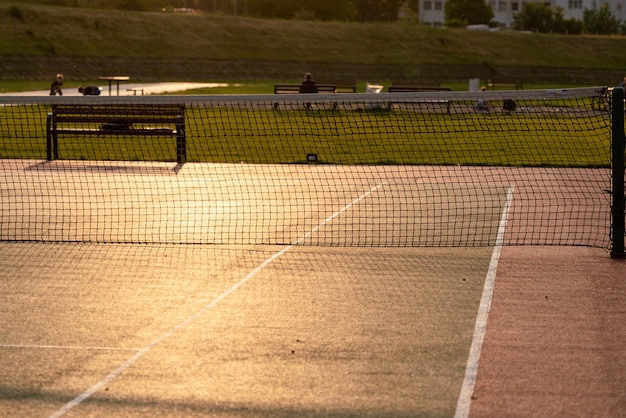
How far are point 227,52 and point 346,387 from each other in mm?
73977

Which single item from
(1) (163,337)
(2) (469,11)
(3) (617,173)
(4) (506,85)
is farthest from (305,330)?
(2) (469,11)

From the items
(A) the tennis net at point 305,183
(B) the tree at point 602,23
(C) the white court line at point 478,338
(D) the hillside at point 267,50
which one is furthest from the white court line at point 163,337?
(B) the tree at point 602,23

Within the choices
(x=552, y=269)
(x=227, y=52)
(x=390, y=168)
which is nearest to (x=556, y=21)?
(x=227, y=52)

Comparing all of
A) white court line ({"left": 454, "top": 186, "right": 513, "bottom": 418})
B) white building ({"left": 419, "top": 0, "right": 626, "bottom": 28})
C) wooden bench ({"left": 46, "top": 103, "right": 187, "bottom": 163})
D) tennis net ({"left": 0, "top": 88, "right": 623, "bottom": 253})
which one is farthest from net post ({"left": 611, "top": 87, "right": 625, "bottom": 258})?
white building ({"left": 419, "top": 0, "right": 626, "bottom": 28})

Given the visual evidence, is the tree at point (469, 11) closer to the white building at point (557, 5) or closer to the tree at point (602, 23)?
the tree at point (602, 23)

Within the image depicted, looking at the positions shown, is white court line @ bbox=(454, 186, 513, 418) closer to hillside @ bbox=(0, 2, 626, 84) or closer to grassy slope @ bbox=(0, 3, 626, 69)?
hillside @ bbox=(0, 2, 626, 84)

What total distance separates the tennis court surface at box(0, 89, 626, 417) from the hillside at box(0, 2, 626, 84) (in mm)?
50222

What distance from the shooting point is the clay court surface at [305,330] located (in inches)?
273

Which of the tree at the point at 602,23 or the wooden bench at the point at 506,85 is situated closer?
the wooden bench at the point at 506,85

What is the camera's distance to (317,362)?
7.77 metres

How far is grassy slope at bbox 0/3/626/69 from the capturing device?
74.8 meters

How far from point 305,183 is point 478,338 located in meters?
10.7

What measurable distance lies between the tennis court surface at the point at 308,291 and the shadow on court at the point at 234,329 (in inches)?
0.9

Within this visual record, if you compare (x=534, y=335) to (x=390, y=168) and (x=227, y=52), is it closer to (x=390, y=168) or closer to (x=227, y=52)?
(x=390, y=168)
